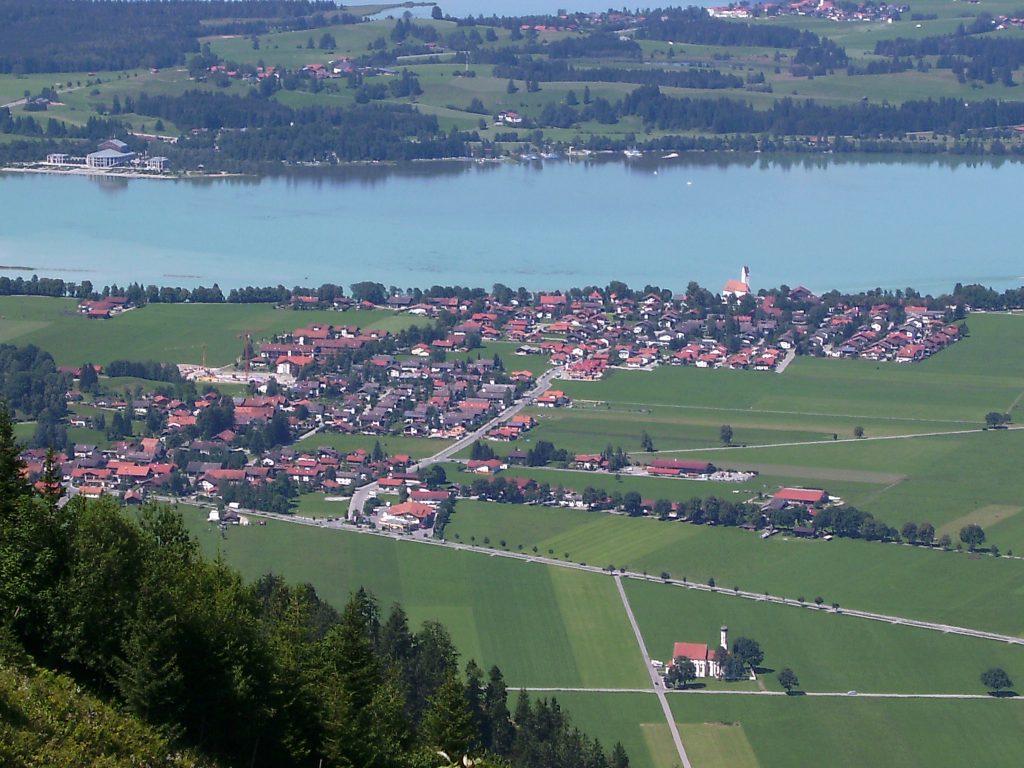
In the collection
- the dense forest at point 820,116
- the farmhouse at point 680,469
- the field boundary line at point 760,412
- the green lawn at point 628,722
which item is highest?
the green lawn at point 628,722

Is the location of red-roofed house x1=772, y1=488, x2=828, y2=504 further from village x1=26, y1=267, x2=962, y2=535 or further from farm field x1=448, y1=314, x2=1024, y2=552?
farm field x1=448, y1=314, x2=1024, y2=552

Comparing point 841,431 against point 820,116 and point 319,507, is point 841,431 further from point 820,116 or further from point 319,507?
point 820,116

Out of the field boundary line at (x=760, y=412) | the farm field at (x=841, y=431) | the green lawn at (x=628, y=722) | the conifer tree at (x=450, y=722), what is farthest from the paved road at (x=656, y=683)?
the field boundary line at (x=760, y=412)

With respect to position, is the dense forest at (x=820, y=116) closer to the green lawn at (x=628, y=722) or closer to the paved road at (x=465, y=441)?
the paved road at (x=465, y=441)

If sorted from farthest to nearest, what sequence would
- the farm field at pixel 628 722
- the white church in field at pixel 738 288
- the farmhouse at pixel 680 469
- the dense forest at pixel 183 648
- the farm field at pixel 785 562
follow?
the white church in field at pixel 738 288
the farmhouse at pixel 680 469
the farm field at pixel 785 562
the farm field at pixel 628 722
the dense forest at pixel 183 648

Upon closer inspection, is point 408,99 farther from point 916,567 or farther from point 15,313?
point 916,567

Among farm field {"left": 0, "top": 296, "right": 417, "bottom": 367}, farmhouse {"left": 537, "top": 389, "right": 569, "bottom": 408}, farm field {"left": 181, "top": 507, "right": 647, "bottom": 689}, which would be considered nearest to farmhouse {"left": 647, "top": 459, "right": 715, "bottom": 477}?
farmhouse {"left": 537, "top": 389, "right": 569, "bottom": 408}

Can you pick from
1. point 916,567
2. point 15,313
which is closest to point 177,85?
point 15,313
